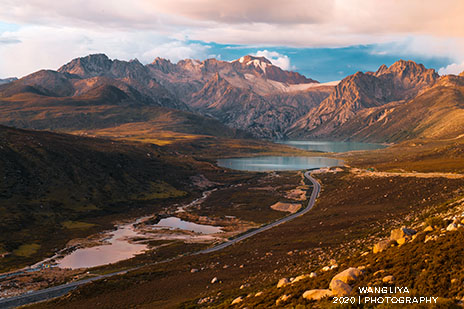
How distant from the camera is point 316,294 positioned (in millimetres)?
29562

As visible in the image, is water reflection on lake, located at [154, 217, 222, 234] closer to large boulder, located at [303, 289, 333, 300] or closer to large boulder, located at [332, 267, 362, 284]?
large boulder, located at [332, 267, 362, 284]

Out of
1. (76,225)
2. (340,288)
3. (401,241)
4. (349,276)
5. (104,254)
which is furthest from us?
(76,225)

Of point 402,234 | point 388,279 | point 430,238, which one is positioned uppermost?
point 430,238

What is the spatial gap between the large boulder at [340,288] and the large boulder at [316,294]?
380 millimetres

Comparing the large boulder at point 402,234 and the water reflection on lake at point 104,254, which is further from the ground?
the large boulder at point 402,234

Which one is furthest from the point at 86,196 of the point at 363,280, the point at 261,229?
the point at 363,280

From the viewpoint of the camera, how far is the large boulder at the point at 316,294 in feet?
94.3

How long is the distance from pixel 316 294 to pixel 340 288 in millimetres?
2085

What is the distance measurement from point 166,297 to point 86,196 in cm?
14336

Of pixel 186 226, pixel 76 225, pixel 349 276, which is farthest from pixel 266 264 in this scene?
pixel 76 225

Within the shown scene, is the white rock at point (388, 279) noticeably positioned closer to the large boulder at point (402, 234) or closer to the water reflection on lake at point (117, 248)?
the large boulder at point (402, 234)

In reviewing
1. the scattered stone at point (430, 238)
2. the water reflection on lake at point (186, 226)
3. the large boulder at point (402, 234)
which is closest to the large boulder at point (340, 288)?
the scattered stone at point (430, 238)

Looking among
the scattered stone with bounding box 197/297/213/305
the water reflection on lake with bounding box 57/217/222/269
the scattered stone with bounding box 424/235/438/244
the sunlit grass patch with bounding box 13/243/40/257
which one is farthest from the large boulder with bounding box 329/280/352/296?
the sunlit grass patch with bounding box 13/243/40/257

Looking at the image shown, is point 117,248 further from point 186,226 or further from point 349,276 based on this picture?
point 349,276
